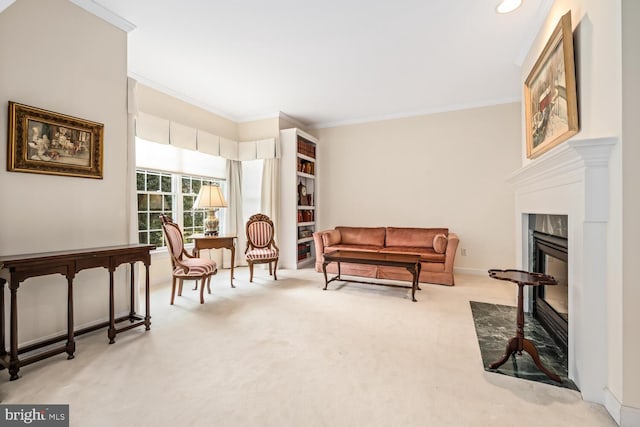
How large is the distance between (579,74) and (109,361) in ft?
12.6

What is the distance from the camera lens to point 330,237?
5.02m

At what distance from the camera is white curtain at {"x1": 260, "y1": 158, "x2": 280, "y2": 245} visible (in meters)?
5.19

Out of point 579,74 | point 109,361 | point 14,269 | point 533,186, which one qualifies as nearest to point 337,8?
point 579,74

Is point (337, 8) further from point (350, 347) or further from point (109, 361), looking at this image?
point (109, 361)

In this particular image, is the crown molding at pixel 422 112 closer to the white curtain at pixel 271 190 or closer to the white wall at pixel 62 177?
the white curtain at pixel 271 190

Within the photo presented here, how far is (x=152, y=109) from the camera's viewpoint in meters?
3.99

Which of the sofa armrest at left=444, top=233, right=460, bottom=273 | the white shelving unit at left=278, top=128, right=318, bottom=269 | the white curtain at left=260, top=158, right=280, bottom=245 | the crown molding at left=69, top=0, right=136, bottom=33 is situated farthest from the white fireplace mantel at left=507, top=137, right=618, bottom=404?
the white curtain at left=260, top=158, right=280, bottom=245

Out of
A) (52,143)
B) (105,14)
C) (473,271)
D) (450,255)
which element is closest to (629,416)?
(450,255)

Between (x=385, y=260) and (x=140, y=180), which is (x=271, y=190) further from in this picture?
(x=385, y=260)

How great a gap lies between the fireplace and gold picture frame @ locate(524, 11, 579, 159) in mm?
661

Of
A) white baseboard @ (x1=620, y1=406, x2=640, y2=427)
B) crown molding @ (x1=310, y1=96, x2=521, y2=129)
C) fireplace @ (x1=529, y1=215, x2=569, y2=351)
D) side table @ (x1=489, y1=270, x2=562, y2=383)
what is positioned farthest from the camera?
crown molding @ (x1=310, y1=96, x2=521, y2=129)

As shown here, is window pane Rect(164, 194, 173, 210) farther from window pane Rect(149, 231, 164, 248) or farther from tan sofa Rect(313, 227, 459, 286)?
tan sofa Rect(313, 227, 459, 286)

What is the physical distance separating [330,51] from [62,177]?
112 inches

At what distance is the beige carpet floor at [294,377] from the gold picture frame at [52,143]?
1.45 metres
